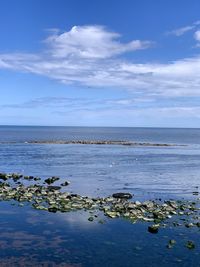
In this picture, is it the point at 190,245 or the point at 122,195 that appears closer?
the point at 190,245

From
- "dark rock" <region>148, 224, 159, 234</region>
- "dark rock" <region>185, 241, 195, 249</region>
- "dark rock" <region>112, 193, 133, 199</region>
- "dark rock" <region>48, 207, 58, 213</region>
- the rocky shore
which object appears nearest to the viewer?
"dark rock" <region>185, 241, 195, 249</region>

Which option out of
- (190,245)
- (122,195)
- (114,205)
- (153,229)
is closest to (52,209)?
(114,205)

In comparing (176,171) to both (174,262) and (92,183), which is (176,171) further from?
(174,262)

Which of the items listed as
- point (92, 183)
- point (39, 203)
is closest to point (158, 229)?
point (39, 203)

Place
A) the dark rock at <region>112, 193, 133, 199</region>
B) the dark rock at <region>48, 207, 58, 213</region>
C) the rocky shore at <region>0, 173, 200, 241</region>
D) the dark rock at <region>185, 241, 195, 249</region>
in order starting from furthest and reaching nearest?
1. the dark rock at <region>112, 193, 133, 199</region>
2. the dark rock at <region>48, 207, 58, 213</region>
3. the rocky shore at <region>0, 173, 200, 241</region>
4. the dark rock at <region>185, 241, 195, 249</region>

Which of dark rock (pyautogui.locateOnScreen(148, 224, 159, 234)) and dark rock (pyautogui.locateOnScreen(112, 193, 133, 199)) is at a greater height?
dark rock (pyautogui.locateOnScreen(112, 193, 133, 199))

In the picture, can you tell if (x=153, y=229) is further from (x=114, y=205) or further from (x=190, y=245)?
(x=114, y=205)

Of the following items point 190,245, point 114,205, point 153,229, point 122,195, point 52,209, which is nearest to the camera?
point 190,245

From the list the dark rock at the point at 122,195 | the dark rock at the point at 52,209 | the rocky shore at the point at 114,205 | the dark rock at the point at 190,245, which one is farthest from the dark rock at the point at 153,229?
the dark rock at the point at 122,195

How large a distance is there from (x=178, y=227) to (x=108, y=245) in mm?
7609

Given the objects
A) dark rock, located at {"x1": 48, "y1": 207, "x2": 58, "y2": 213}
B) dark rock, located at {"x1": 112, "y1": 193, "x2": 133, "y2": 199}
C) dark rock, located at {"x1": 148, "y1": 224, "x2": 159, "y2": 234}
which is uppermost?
dark rock, located at {"x1": 112, "y1": 193, "x2": 133, "y2": 199}

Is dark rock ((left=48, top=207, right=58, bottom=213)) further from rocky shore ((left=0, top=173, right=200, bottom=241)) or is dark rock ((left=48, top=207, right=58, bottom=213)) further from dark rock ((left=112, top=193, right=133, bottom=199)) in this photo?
dark rock ((left=112, top=193, right=133, bottom=199))

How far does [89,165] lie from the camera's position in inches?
3295

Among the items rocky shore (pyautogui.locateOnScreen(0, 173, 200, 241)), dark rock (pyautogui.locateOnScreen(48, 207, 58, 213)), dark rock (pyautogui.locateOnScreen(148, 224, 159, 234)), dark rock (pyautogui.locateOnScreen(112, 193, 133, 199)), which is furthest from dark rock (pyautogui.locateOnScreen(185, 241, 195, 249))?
dark rock (pyautogui.locateOnScreen(112, 193, 133, 199))
